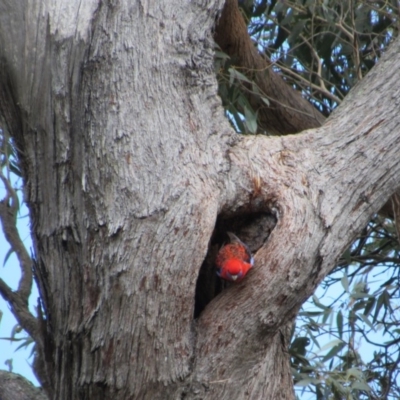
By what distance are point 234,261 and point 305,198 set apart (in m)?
0.32

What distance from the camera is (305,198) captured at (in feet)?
7.29

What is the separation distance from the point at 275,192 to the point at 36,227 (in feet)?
2.39

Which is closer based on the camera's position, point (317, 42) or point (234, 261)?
point (234, 261)

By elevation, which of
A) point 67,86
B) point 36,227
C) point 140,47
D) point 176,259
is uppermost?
point 140,47

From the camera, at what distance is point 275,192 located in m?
2.24

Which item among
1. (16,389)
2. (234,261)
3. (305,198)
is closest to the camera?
(234,261)

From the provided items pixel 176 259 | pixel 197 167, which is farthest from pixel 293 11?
pixel 176 259

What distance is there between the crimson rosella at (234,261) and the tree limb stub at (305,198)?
1.2 inches

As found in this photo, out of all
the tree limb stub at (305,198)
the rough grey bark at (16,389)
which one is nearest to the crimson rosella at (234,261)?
the tree limb stub at (305,198)

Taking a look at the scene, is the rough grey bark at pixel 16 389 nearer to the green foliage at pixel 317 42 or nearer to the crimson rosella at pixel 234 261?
the crimson rosella at pixel 234 261

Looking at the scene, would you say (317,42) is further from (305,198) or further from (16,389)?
(16,389)

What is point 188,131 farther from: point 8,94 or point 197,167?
point 8,94

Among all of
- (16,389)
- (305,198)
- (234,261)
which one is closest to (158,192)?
(234,261)

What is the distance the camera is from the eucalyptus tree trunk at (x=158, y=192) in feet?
6.66
